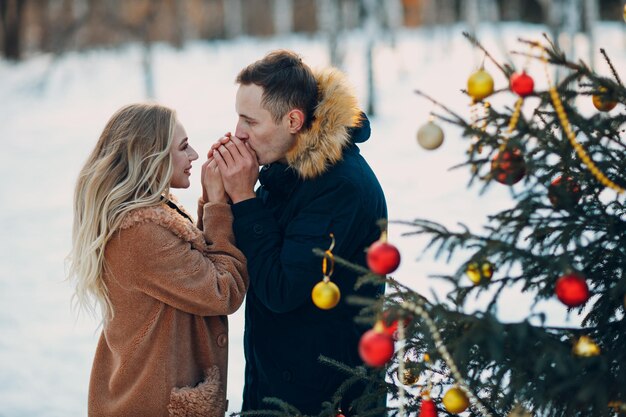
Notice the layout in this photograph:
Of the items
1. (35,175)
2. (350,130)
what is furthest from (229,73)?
(350,130)

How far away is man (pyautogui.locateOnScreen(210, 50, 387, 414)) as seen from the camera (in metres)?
2.48

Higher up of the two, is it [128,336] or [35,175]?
[128,336]

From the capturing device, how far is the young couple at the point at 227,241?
2479mm

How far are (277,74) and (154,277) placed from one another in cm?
83

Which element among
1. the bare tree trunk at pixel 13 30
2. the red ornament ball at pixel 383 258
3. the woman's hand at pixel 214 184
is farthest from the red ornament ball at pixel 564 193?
the bare tree trunk at pixel 13 30

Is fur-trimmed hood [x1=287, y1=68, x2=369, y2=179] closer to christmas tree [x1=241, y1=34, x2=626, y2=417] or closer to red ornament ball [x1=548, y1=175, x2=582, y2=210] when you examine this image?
christmas tree [x1=241, y1=34, x2=626, y2=417]

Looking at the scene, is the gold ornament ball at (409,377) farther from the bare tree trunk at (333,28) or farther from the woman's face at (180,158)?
the bare tree trunk at (333,28)

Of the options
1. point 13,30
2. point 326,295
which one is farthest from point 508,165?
point 13,30

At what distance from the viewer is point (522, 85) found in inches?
75.1

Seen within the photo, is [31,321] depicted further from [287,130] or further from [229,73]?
[229,73]

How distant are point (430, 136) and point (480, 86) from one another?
0.23m

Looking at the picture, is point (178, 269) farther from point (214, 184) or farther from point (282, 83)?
point (282, 83)

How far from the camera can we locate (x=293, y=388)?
2.67 metres

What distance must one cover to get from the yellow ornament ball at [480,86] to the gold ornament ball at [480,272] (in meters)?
0.46
